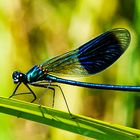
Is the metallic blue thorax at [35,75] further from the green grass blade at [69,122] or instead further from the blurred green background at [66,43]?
the green grass blade at [69,122]

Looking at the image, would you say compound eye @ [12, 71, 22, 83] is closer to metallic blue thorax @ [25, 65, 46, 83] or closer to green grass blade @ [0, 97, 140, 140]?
metallic blue thorax @ [25, 65, 46, 83]

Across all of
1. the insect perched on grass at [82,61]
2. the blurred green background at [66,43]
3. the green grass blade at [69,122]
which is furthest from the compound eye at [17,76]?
the green grass blade at [69,122]

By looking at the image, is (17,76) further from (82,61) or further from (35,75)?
(82,61)

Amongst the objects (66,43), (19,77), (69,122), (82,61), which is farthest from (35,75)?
(69,122)

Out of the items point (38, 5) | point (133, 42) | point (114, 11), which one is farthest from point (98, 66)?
point (38, 5)

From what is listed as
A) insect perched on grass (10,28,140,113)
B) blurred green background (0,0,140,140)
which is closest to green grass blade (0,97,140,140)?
insect perched on grass (10,28,140,113)
